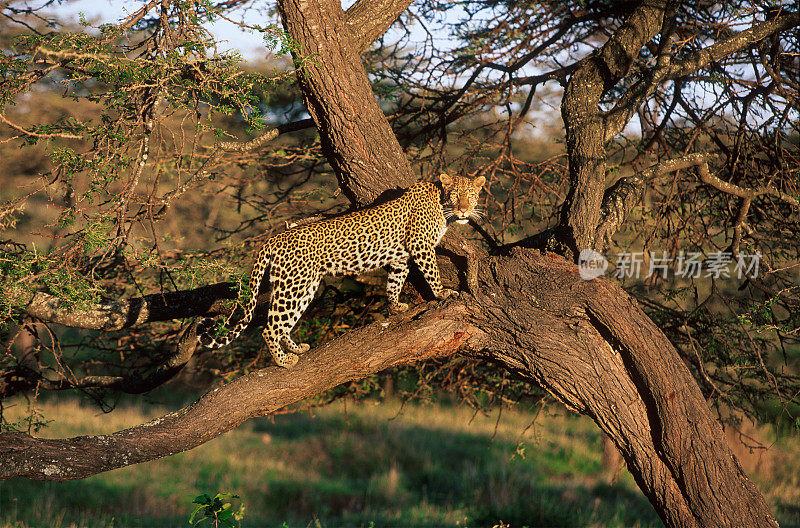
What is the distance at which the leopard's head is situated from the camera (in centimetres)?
550

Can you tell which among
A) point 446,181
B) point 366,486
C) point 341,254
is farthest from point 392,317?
point 366,486

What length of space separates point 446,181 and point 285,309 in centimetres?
165

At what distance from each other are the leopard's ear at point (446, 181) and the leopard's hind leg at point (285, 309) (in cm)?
132

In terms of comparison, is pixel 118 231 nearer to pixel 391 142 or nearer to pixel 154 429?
pixel 154 429

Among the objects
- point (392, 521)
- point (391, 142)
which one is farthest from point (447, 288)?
point (392, 521)

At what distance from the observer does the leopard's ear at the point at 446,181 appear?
556cm

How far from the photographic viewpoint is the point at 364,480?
1107cm

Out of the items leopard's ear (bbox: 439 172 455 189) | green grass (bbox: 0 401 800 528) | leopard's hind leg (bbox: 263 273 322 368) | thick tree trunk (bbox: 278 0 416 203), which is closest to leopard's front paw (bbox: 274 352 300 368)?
leopard's hind leg (bbox: 263 273 322 368)

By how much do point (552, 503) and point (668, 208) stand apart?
4616mm

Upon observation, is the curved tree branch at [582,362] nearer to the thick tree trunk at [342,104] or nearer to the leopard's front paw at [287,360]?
the leopard's front paw at [287,360]

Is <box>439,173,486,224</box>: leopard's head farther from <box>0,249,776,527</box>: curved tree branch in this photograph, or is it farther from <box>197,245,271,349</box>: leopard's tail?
<box>197,245,271,349</box>: leopard's tail

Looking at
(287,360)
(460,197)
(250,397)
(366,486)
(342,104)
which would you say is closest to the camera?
(250,397)

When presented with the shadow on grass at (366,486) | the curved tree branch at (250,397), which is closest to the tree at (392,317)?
the curved tree branch at (250,397)

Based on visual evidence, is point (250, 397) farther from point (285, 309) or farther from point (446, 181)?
point (446, 181)
